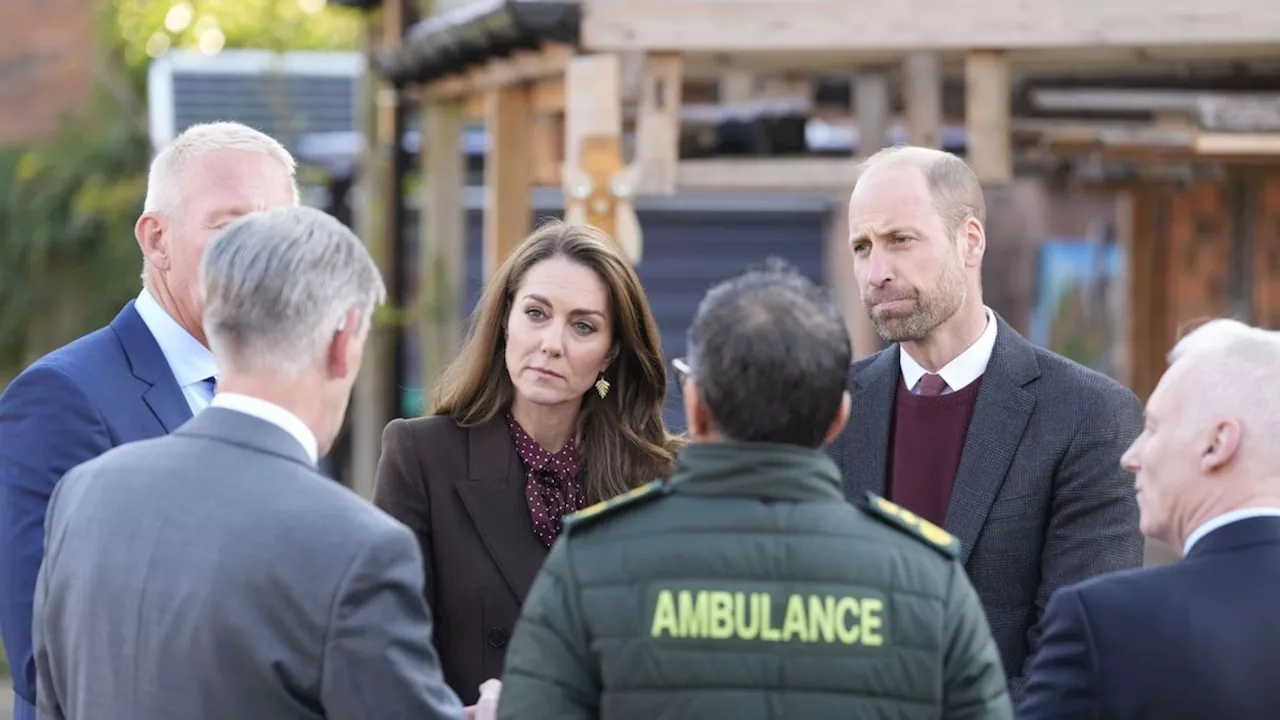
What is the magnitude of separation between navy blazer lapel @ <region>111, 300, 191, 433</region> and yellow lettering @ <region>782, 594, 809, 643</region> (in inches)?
48.1

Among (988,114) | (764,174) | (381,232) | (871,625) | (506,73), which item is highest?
(506,73)

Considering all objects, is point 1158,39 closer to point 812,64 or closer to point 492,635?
point 812,64

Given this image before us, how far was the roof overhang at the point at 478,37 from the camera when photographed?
20.9ft

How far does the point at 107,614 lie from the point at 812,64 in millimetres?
5740

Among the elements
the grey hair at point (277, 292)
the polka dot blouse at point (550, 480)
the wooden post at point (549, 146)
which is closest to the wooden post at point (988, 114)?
the wooden post at point (549, 146)

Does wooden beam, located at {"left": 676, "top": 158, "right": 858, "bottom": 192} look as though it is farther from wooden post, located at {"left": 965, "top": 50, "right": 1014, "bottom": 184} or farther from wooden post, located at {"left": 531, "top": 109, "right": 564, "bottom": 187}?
wooden post, located at {"left": 531, "top": 109, "right": 564, "bottom": 187}

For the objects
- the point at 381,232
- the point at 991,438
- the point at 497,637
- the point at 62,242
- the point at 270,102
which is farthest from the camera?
the point at 62,242

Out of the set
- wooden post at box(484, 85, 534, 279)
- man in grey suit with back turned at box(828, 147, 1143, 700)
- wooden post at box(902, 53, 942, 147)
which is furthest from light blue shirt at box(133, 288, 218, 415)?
wooden post at box(484, 85, 534, 279)

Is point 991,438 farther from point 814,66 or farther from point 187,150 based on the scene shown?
point 814,66

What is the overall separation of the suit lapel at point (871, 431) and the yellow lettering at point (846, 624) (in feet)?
3.97

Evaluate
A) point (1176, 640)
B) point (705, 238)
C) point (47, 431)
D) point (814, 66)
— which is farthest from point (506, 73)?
point (705, 238)

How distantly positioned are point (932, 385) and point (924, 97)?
3293 mm

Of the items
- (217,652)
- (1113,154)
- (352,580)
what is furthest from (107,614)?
(1113,154)

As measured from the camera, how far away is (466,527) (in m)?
3.29
